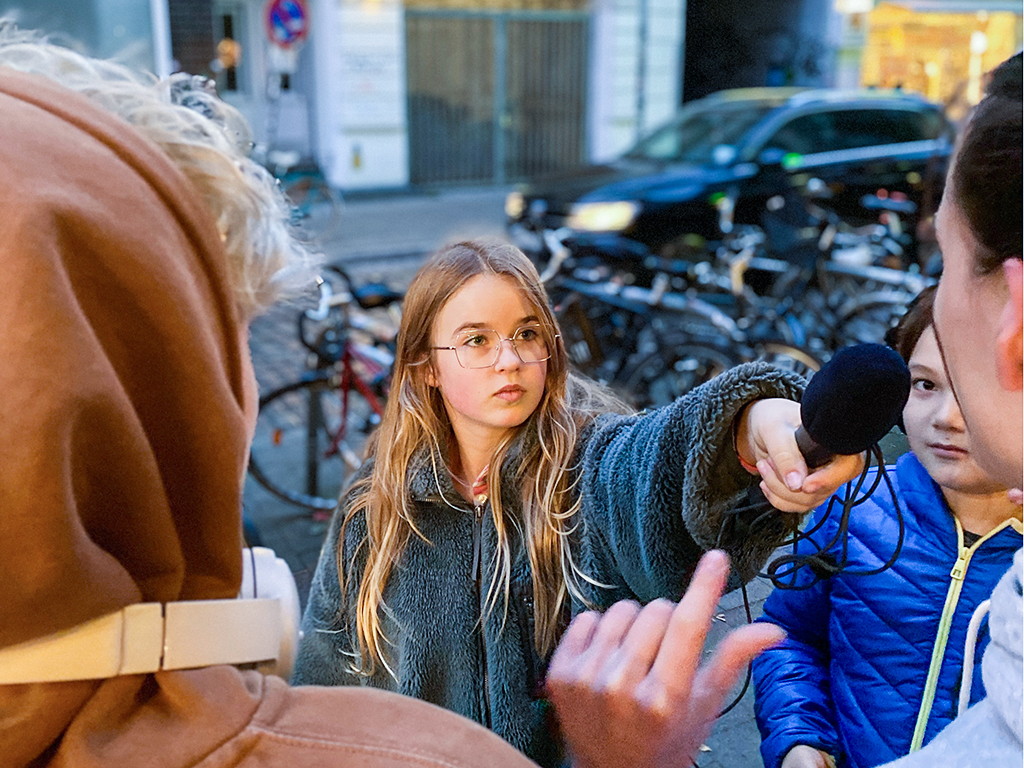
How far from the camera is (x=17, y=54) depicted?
1163 millimetres

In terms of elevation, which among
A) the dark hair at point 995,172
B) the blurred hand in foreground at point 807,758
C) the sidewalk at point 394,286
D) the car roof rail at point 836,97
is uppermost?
the dark hair at point 995,172

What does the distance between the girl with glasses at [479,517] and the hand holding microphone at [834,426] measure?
1.15 ft

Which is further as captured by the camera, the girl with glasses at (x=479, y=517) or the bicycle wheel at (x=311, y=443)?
the bicycle wheel at (x=311, y=443)

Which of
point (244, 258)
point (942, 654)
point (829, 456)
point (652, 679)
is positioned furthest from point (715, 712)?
point (244, 258)

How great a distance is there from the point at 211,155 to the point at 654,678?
768mm

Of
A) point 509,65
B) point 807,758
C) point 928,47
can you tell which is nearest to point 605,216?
point 807,758

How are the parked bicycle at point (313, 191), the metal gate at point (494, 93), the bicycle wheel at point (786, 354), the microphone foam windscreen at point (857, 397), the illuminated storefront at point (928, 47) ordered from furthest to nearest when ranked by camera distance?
1. the metal gate at point (494, 93)
2. the illuminated storefront at point (928, 47)
3. the parked bicycle at point (313, 191)
4. the bicycle wheel at point (786, 354)
5. the microphone foam windscreen at point (857, 397)

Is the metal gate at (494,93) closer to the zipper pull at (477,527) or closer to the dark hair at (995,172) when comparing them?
the zipper pull at (477,527)

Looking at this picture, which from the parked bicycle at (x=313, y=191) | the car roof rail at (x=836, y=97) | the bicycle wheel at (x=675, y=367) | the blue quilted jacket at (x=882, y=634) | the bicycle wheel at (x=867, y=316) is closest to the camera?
the blue quilted jacket at (x=882, y=634)

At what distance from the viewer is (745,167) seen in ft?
29.6

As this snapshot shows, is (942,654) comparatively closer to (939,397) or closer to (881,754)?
(881,754)

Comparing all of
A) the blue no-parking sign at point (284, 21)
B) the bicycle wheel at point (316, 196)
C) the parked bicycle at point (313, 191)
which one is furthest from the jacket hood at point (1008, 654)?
the blue no-parking sign at point (284, 21)

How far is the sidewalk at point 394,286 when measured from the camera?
2090 millimetres

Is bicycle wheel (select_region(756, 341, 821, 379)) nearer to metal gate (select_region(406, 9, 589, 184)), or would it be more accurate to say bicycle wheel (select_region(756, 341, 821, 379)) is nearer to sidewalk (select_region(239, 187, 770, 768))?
sidewalk (select_region(239, 187, 770, 768))
